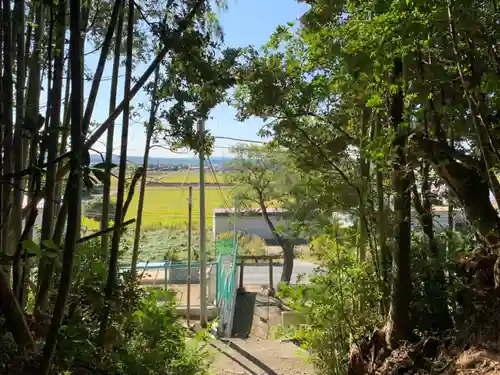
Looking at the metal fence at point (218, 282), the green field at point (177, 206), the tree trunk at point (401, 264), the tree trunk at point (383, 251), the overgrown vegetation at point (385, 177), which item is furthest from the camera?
the metal fence at point (218, 282)

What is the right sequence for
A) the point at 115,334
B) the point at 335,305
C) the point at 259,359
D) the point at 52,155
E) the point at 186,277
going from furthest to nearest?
the point at 186,277, the point at 259,359, the point at 335,305, the point at 115,334, the point at 52,155

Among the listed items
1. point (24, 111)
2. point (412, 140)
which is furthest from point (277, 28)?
point (24, 111)

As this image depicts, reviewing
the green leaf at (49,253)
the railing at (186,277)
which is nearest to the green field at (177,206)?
the railing at (186,277)

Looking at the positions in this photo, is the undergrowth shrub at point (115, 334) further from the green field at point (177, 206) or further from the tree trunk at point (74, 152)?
the green field at point (177, 206)

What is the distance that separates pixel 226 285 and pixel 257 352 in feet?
4.88

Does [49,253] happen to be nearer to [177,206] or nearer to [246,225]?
[177,206]

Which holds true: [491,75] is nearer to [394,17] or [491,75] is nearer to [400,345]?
[394,17]

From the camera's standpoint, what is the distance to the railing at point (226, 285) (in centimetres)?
479

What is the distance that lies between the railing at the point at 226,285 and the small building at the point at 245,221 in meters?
1.01

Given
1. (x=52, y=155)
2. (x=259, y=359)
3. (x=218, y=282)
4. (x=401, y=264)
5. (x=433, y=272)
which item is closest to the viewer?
(x=52, y=155)

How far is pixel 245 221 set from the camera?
7492mm

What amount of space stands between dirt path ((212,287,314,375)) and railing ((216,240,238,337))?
0.51ft

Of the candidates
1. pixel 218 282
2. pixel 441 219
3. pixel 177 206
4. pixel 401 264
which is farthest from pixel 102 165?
pixel 218 282

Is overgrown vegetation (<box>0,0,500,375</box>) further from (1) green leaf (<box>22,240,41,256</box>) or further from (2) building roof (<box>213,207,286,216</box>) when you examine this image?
(2) building roof (<box>213,207,286,216</box>)
